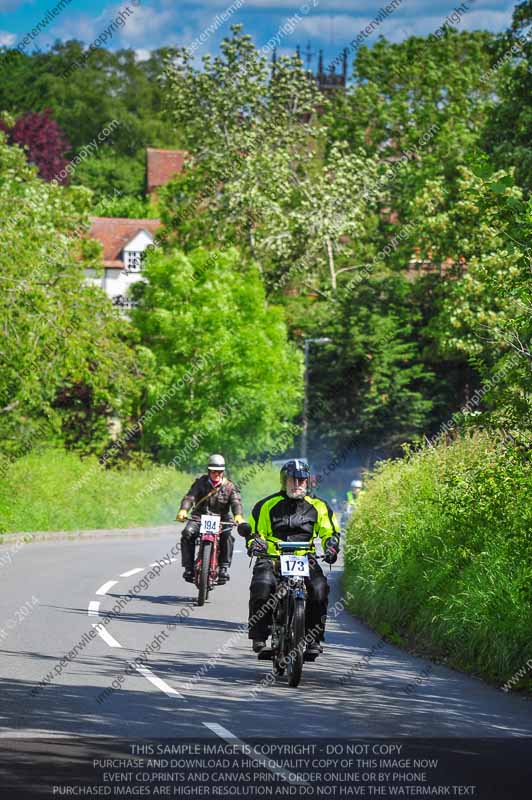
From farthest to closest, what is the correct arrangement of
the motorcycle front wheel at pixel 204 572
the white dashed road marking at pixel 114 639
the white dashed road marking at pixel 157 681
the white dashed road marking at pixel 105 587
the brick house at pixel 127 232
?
the brick house at pixel 127 232
the white dashed road marking at pixel 105 587
the motorcycle front wheel at pixel 204 572
the white dashed road marking at pixel 114 639
the white dashed road marking at pixel 157 681

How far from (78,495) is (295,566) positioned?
29501 mm

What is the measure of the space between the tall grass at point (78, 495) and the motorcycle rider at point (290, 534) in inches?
934

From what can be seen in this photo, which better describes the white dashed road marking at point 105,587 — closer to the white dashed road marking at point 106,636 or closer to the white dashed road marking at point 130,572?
the white dashed road marking at point 130,572

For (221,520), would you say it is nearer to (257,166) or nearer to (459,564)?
(459,564)

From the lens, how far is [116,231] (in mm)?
89625

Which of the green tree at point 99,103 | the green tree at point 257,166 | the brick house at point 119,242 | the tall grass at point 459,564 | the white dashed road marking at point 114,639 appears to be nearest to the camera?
the white dashed road marking at point 114,639

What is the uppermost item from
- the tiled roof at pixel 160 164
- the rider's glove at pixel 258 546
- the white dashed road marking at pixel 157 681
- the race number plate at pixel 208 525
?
the tiled roof at pixel 160 164

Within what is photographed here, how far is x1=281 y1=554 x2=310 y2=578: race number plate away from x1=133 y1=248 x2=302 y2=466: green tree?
42562 mm

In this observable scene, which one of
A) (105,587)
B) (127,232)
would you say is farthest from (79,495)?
(127,232)

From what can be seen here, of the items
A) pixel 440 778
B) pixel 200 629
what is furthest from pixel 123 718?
pixel 200 629

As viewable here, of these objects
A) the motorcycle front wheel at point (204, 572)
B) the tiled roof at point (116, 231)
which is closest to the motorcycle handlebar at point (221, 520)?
the motorcycle front wheel at point (204, 572)

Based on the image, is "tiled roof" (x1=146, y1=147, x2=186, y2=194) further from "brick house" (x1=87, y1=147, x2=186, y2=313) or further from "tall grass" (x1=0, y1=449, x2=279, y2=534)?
"tall grass" (x1=0, y1=449, x2=279, y2=534)

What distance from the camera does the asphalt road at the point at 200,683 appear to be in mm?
10039

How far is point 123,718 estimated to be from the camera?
10141mm
